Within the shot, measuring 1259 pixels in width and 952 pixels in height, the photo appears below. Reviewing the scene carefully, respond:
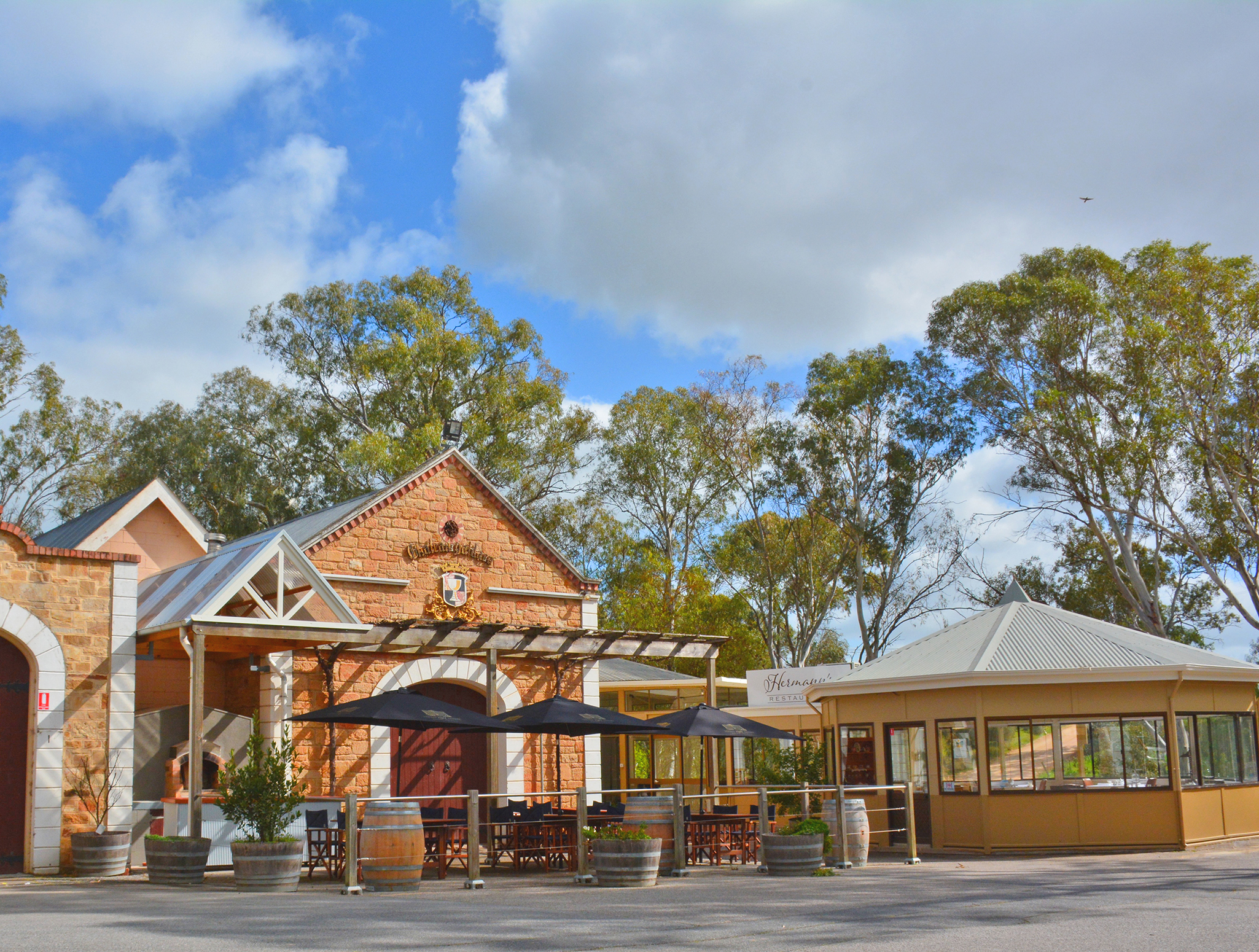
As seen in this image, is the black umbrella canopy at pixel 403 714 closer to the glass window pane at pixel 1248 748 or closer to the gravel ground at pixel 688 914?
the gravel ground at pixel 688 914

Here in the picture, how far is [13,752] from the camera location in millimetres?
13852

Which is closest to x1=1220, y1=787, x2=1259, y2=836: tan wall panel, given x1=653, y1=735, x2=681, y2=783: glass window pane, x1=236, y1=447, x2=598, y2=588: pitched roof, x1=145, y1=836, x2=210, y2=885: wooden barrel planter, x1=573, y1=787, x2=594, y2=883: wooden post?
x1=573, y1=787, x2=594, y2=883: wooden post

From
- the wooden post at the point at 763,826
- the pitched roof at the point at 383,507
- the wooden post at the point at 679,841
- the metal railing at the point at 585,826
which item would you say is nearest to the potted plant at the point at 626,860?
the metal railing at the point at 585,826

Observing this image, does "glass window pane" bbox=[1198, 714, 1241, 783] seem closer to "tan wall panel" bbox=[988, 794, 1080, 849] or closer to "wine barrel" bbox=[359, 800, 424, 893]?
"tan wall panel" bbox=[988, 794, 1080, 849]

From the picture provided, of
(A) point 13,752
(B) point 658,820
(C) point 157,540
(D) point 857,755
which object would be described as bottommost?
(B) point 658,820

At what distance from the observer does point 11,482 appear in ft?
121

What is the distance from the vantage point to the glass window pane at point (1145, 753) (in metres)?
16.8

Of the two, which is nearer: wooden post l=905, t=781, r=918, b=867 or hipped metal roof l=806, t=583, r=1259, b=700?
wooden post l=905, t=781, r=918, b=867

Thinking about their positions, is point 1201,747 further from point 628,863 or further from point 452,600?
point 452,600

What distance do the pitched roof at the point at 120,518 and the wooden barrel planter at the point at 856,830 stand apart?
13.6 m

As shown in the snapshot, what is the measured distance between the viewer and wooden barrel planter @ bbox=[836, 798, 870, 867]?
14766 millimetres

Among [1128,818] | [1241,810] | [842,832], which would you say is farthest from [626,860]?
[1241,810]

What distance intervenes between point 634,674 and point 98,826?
1507 centimetres

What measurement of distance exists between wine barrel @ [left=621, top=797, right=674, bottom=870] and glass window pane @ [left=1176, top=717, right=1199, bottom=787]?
8.25 metres
